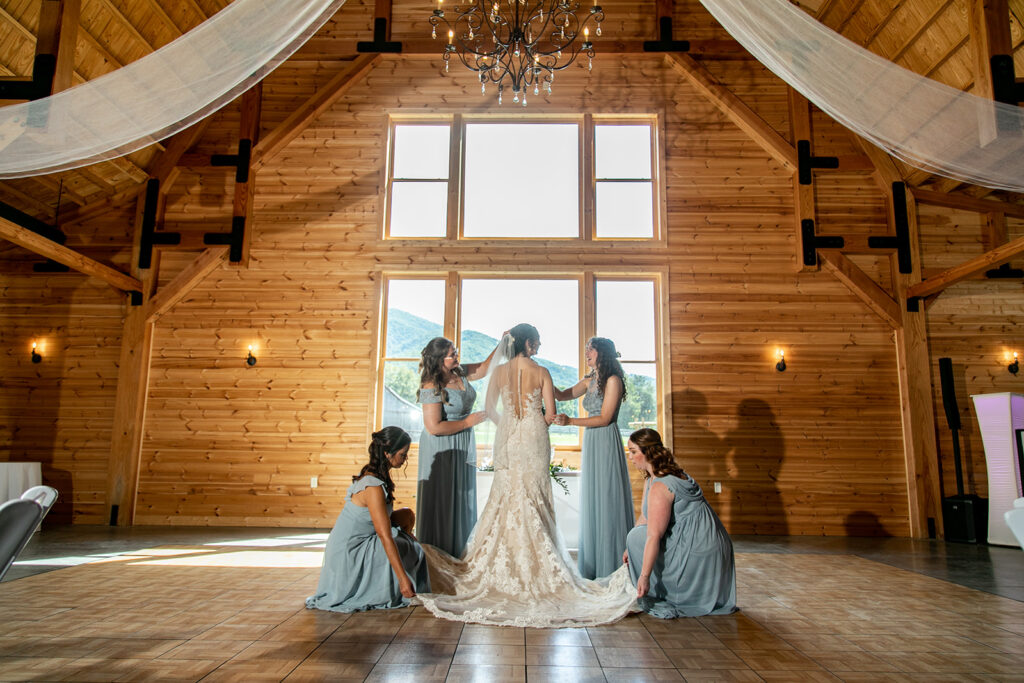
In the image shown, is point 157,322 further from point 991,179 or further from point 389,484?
point 991,179

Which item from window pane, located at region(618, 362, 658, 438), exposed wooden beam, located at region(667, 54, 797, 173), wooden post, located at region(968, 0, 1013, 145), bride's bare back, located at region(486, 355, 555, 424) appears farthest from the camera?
exposed wooden beam, located at region(667, 54, 797, 173)

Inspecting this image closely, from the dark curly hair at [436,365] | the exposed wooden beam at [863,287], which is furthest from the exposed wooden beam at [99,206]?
the exposed wooden beam at [863,287]

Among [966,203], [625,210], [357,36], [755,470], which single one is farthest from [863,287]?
[357,36]

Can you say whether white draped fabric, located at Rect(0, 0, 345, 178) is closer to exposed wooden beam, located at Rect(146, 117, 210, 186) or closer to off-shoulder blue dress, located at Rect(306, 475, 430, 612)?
off-shoulder blue dress, located at Rect(306, 475, 430, 612)

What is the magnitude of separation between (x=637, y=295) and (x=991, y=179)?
4628mm

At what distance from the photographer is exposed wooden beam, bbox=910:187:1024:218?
25.1 feet

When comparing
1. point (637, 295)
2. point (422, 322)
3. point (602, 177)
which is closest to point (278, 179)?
point (422, 322)

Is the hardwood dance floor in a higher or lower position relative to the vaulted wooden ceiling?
lower

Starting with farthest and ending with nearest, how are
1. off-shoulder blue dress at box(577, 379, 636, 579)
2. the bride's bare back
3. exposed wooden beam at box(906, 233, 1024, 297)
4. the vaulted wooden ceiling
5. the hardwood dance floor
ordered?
the vaulted wooden ceiling, exposed wooden beam at box(906, 233, 1024, 297), off-shoulder blue dress at box(577, 379, 636, 579), the bride's bare back, the hardwood dance floor

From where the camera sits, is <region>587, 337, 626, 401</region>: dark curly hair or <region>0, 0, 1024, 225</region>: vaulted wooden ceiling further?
<region>0, 0, 1024, 225</region>: vaulted wooden ceiling

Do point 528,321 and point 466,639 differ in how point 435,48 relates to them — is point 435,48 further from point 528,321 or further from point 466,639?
point 466,639

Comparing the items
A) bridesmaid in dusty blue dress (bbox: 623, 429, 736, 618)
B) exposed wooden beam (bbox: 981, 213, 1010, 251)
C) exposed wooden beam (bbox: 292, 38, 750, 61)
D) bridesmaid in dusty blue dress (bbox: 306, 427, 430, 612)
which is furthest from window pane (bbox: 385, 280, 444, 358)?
exposed wooden beam (bbox: 981, 213, 1010, 251)

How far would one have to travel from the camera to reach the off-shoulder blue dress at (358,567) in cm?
340

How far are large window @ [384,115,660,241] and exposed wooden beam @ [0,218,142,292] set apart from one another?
3.09 m
